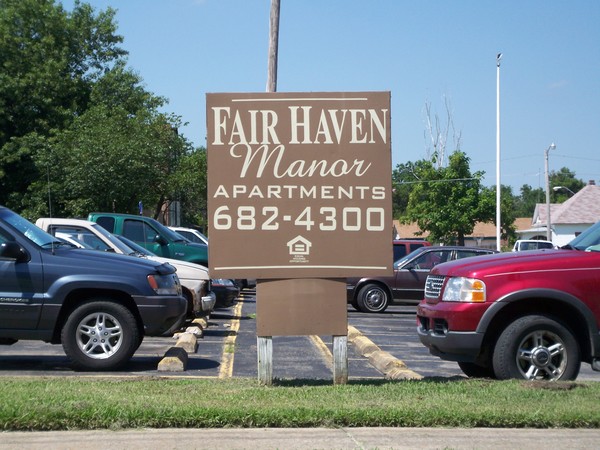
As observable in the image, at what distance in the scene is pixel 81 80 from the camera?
45.2m

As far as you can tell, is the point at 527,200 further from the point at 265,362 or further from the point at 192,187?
the point at 265,362

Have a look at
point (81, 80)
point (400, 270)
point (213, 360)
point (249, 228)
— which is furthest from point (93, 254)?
point (81, 80)

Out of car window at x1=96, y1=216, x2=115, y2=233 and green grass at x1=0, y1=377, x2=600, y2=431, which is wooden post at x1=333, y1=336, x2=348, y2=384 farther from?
car window at x1=96, y1=216, x2=115, y2=233

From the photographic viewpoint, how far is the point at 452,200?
50594 millimetres

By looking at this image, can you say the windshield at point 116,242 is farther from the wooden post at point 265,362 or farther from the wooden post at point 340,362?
the wooden post at point 340,362

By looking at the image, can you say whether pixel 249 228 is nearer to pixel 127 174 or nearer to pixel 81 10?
pixel 127 174

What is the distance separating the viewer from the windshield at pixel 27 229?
10.4 meters

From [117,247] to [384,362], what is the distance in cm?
597

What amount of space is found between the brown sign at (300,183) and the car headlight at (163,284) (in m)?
2.43

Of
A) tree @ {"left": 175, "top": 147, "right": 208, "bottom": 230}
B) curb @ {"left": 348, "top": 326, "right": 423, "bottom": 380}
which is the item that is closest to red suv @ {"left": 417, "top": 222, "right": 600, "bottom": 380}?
curb @ {"left": 348, "top": 326, "right": 423, "bottom": 380}

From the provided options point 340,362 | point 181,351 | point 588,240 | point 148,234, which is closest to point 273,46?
point 148,234

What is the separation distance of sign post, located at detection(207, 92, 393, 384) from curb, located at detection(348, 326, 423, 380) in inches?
58.0

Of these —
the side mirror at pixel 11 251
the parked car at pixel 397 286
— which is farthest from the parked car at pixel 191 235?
the side mirror at pixel 11 251

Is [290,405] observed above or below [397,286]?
below
